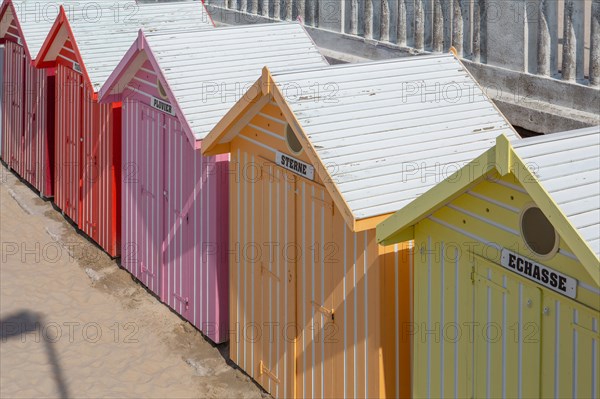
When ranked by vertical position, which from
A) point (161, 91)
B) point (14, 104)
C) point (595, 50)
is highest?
point (595, 50)

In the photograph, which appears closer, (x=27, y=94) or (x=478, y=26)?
(x=478, y=26)

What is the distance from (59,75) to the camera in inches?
570

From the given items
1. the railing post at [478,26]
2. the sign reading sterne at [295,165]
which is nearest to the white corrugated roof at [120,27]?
the railing post at [478,26]

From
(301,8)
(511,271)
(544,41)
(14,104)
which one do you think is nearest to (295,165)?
(544,41)

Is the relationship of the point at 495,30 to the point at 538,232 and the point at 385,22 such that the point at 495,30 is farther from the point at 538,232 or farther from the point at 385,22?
the point at 538,232

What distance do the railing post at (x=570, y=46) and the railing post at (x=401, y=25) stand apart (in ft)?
7.63

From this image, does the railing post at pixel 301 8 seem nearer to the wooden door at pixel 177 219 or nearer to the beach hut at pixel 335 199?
the wooden door at pixel 177 219

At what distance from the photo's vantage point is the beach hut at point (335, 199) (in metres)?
7.54

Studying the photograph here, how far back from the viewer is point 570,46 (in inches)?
356

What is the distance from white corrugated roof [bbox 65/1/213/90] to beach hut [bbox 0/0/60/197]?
132 cm

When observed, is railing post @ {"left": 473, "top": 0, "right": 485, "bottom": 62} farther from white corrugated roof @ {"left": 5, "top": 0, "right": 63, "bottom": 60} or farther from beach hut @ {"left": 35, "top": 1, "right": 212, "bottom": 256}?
white corrugated roof @ {"left": 5, "top": 0, "right": 63, "bottom": 60}

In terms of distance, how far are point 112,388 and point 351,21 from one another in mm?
4890

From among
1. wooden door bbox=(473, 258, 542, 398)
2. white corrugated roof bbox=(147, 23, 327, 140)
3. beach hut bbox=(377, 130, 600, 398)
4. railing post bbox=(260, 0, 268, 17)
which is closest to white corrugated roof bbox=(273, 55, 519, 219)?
beach hut bbox=(377, 130, 600, 398)

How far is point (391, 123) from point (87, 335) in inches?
184
